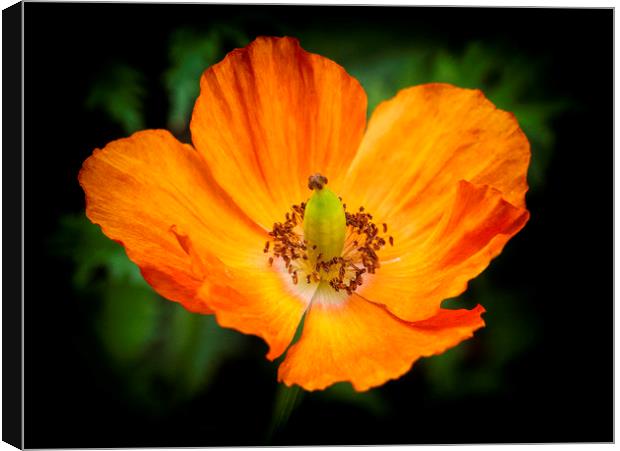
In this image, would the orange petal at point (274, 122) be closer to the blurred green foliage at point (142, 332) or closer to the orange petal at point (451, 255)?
the orange petal at point (451, 255)

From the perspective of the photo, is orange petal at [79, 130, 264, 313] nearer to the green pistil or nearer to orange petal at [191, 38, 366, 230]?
orange petal at [191, 38, 366, 230]

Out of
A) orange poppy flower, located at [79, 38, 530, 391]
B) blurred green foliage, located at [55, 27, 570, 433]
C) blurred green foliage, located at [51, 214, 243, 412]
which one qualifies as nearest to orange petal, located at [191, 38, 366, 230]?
orange poppy flower, located at [79, 38, 530, 391]

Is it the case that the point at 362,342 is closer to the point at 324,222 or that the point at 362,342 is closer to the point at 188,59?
the point at 324,222

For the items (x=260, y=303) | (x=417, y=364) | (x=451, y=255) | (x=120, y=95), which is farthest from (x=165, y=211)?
(x=417, y=364)

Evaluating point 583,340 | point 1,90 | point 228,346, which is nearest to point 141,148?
point 1,90

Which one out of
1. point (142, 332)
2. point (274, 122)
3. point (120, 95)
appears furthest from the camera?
point (142, 332)

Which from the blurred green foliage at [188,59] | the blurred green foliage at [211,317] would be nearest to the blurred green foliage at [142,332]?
the blurred green foliage at [211,317]
